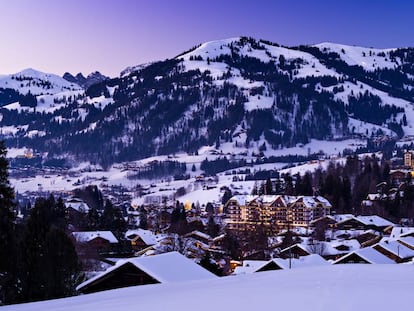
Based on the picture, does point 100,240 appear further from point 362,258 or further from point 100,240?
point 362,258

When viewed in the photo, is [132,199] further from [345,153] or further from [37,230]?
[37,230]

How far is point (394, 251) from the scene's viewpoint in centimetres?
3784

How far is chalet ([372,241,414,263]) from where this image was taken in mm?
37312

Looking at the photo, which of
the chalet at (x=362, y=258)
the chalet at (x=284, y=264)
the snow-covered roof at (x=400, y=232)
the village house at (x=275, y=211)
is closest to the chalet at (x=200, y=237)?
the village house at (x=275, y=211)

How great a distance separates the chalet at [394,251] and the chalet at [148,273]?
26.1m

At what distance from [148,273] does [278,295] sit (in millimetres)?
6235

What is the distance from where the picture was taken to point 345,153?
164m

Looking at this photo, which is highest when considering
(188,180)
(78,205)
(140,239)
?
(188,180)

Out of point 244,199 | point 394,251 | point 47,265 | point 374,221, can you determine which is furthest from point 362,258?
point 244,199

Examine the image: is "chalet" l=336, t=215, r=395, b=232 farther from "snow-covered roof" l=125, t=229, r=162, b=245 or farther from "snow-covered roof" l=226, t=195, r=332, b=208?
"snow-covered roof" l=125, t=229, r=162, b=245

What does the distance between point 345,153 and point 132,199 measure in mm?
67964

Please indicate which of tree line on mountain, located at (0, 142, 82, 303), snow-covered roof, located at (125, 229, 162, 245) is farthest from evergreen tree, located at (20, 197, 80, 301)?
snow-covered roof, located at (125, 229, 162, 245)

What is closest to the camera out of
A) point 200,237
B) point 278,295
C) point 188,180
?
point 278,295

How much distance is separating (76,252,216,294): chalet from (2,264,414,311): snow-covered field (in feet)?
11.9
